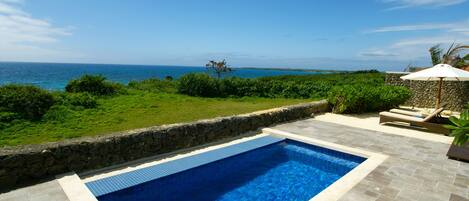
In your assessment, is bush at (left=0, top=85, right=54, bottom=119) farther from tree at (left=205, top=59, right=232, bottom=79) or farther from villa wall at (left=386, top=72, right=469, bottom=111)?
tree at (left=205, top=59, right=232, bottom=79)

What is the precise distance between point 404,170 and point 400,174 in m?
0.31

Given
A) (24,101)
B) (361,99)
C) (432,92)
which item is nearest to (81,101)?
(24,101)

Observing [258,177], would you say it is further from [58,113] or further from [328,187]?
[58,113]

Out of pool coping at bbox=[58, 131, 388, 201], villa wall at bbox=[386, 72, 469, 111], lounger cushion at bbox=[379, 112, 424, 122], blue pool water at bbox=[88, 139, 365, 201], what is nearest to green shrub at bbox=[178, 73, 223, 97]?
villa wall at bbox=[386, 72, 469, 111]

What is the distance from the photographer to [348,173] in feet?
19.4

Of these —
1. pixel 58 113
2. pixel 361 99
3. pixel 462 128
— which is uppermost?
pixel 462 128

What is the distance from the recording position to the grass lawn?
862cm

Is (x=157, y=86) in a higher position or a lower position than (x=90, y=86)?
lower

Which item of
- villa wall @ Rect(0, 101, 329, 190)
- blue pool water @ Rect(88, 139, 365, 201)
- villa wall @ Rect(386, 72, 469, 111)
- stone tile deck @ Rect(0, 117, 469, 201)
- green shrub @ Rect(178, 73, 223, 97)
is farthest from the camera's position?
green shrub @ Rect(178, 73, 223, 97)

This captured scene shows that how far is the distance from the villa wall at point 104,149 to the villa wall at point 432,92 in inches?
468

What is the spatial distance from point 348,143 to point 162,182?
4987 millimetres

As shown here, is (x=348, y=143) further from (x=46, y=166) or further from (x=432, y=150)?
(x=46, y=166)

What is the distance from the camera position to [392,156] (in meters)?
7.03

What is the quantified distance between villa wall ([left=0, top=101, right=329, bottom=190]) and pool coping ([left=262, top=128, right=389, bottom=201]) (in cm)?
161
